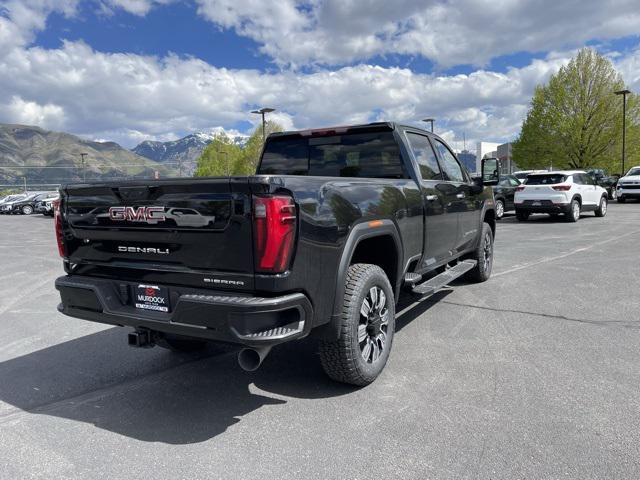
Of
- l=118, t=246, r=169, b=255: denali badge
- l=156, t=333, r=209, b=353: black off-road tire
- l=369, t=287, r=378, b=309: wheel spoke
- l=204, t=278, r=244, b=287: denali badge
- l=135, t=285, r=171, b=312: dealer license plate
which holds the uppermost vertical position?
l=118, t=246, r=169, b=255: denali badge

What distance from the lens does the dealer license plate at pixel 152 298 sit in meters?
3.09

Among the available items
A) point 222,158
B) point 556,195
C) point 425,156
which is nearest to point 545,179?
point 556,195

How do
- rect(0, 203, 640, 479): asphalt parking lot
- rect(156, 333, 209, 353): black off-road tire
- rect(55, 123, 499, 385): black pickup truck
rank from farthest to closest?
rect(156, 333, 209, 353): black off-road tire → rect(55, 123, 499, 385): black pickup truck → rect(0, 203, 640, 479): asphalt parking lot

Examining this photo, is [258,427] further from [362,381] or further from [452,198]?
[452,198]

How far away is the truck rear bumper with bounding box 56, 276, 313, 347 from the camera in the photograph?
2.77 m

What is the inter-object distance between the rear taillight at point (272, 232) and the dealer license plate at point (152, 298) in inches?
27.6

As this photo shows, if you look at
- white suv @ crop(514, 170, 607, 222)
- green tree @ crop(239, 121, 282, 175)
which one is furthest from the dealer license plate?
green tree @ crop(239, 121, 282, 175)

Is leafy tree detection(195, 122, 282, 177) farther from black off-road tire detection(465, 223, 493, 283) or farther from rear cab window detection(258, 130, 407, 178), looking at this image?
rear cab window detection(258, 130, 407, 178)

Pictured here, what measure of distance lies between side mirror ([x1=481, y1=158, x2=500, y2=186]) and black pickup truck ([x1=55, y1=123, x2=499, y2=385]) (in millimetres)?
2081

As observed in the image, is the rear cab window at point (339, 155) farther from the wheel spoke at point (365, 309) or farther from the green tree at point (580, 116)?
the green tree at point (580, 116)

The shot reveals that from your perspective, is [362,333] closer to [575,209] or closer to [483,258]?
[483,258]

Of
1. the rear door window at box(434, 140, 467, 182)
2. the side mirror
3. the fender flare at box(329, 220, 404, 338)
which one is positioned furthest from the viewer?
the side mirror

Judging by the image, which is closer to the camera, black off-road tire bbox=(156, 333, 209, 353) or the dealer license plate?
the dealer license plate

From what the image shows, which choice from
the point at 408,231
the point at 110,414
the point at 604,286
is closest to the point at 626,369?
the point at 408,231
